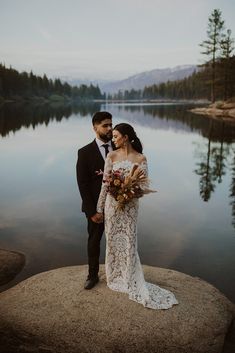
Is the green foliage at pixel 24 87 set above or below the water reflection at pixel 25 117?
above

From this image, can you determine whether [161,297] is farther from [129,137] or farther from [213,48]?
[213,48]

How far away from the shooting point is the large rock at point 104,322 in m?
5.59

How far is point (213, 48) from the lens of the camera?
234ft

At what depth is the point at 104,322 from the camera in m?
5.84

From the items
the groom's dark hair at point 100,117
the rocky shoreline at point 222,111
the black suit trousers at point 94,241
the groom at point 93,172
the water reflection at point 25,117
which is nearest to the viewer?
the groom's dark hair at point 100,117

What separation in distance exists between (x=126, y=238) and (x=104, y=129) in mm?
1852

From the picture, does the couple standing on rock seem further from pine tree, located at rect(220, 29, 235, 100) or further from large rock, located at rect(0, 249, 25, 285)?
pine tree, located at rect(220, 29, 235, 100)

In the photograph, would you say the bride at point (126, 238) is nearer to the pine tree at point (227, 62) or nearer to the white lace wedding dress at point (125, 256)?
the white lace wedding dress at point (125, 256)

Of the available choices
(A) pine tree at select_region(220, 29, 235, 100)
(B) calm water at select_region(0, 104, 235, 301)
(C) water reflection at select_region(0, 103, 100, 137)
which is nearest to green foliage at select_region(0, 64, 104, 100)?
(C) water reflection at select_region(0, 103, 100, 137)

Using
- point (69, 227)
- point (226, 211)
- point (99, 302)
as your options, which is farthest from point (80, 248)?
point (226, 211)

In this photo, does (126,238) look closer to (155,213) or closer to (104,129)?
(104,129)

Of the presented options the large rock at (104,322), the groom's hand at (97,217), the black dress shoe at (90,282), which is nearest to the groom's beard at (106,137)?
the groom's hand at (97,217)

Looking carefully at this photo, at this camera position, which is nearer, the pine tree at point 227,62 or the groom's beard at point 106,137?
the groom's beard at point 106,137

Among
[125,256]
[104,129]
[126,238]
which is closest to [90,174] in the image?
[104,129]
